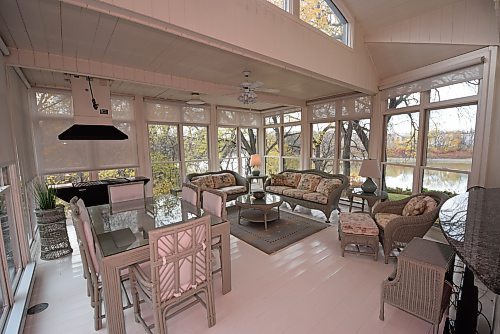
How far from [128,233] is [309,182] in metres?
4.07

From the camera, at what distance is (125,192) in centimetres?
356

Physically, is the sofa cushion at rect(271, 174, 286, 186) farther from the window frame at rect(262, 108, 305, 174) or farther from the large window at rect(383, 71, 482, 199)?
the large window at rect(383, 71, 482, 199)

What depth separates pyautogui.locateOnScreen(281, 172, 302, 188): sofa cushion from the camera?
5719 millimetres

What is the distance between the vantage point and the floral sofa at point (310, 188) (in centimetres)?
448

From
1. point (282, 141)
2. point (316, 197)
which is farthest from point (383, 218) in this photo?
point (282, 141)

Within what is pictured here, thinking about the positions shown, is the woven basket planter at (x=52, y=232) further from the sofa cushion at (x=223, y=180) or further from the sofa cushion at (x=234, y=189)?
the sofa cushion at (x=223, y=180)

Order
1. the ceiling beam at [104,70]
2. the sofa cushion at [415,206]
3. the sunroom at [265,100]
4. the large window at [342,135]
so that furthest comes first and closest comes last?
the large window at [342,135]
the sofa cushion at [415,206]
the ceiling beam at [104,70]
the sunroom at [265,100]

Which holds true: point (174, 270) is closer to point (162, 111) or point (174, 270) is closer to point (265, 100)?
point (265, 100)

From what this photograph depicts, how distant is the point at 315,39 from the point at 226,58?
54.4 inches

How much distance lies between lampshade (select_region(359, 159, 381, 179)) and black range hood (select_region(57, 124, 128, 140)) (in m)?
4.50

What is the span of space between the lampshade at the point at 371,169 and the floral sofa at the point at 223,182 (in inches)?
109

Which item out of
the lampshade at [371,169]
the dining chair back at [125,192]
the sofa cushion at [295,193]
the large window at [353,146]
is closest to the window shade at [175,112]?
the dining chair back at [125,192]

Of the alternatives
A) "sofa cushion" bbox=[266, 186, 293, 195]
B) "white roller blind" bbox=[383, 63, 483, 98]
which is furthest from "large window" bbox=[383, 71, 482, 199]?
"sofa cushion" bbox=[266, 186, 293, 195]

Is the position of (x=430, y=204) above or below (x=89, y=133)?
below
